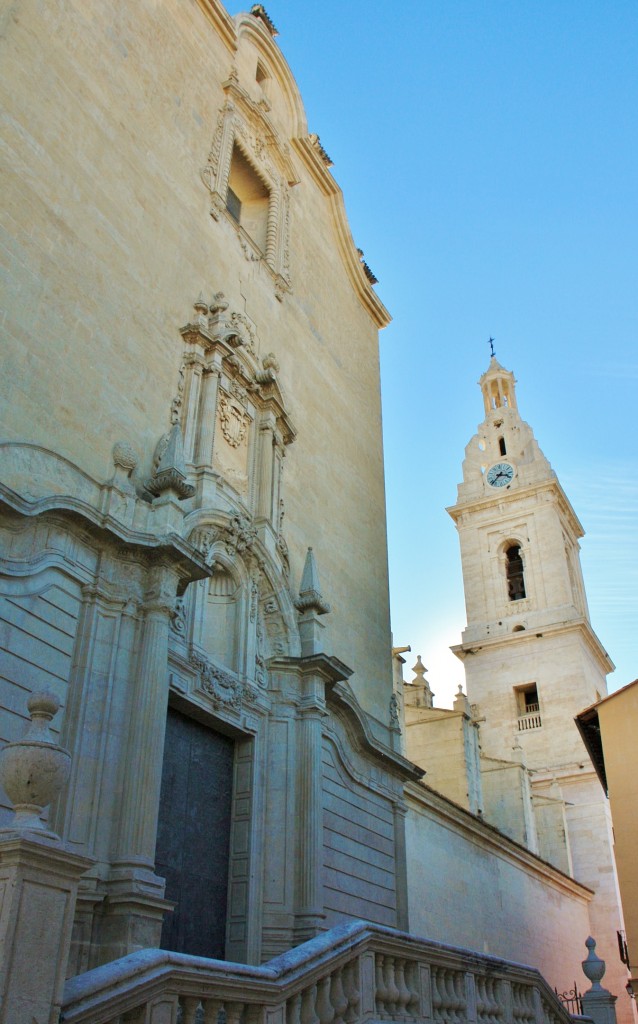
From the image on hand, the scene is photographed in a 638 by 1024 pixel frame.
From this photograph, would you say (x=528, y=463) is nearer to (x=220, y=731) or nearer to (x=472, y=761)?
(x=472, y=761)

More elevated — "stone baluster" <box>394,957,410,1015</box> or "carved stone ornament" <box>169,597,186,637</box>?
"carved stone ornament" <box>169,597,186,637</box>

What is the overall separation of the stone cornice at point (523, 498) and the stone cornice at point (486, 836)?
18981mm

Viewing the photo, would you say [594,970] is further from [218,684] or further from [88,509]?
[88,509]

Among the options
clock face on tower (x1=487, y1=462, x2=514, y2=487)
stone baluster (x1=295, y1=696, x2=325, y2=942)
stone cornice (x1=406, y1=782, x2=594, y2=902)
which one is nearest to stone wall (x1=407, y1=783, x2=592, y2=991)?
stone cornice (x1=406, y1=782, x2=594, y2=902)

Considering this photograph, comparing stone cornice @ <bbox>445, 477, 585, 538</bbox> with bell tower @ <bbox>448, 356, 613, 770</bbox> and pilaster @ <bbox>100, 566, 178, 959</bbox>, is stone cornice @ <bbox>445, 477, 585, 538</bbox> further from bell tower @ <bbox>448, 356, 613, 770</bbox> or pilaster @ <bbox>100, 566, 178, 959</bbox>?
pilaster @ <bbox>100, 566, 178, 959</bbox>

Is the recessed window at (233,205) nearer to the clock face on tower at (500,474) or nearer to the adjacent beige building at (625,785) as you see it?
the adjacent beige building at (625,785)

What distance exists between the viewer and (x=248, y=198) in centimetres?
1920

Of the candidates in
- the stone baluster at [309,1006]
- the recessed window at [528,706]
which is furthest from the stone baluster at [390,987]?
the recessed window at [528,706]

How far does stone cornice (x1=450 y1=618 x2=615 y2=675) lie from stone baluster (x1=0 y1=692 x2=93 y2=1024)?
3763 centimetres

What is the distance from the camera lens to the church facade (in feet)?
33.1

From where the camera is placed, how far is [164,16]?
53.2 ft

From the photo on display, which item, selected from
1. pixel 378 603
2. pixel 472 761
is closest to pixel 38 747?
pixel 378 603

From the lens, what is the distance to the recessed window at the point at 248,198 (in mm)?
18370

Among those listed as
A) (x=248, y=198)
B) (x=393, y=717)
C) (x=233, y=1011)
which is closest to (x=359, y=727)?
(x=393, y=717)
